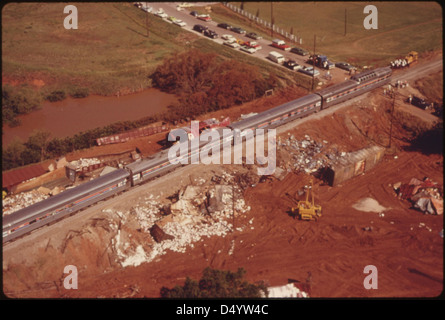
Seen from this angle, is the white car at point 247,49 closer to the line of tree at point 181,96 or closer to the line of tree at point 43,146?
the line of tree at point 181,96

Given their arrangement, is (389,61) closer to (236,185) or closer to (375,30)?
(375,30)

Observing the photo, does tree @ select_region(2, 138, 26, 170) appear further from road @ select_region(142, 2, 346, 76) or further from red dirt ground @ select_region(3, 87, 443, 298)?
road @ select_region(142, 2, 346, 76)

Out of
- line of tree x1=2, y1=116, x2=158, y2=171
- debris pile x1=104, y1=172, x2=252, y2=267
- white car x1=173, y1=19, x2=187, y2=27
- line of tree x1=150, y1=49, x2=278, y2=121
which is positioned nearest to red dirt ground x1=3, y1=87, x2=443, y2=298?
debris pile x1=104, y1=172, x2=252, y2=267

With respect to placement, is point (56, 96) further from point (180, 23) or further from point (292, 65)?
point (292, 65)

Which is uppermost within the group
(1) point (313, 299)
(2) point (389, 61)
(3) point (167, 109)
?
(2) point (389, 61)

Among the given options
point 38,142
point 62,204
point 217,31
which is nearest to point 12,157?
point 38,142

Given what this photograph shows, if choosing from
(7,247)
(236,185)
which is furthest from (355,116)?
(7,247)

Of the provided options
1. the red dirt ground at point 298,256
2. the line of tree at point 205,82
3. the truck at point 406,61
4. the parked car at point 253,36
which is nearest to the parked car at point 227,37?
the parked car at point 253,36
